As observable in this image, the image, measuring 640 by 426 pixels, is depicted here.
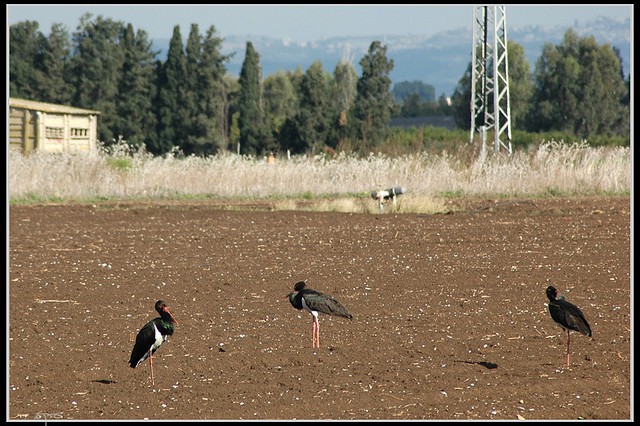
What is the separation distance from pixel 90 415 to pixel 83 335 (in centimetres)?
238

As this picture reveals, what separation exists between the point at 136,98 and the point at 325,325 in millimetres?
40344

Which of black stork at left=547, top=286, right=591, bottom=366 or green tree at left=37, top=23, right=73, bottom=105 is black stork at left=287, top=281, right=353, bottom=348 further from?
green tree at left=37, top=23, right=73, bottom=105

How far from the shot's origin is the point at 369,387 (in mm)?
7391

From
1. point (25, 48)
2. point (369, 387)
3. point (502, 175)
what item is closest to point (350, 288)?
point (369, 387)

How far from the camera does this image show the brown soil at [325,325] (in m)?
7.11

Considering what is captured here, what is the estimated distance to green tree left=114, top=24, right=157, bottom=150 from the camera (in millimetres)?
48094

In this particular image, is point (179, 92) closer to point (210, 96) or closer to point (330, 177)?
point (210, 96)

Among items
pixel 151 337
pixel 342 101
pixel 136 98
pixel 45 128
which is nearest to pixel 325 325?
pixel 151 337

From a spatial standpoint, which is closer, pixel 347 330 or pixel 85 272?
pixel 347 330

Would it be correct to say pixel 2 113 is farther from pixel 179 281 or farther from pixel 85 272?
pixel 85 272

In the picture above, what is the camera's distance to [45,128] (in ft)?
123

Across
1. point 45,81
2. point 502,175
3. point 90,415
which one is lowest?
point 90,415

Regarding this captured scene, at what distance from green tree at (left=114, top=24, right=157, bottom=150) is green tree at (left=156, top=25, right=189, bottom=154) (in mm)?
413


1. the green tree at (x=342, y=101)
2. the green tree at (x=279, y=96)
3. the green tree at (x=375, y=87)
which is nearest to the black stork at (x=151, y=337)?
the green tree at (x=342, y=101)
